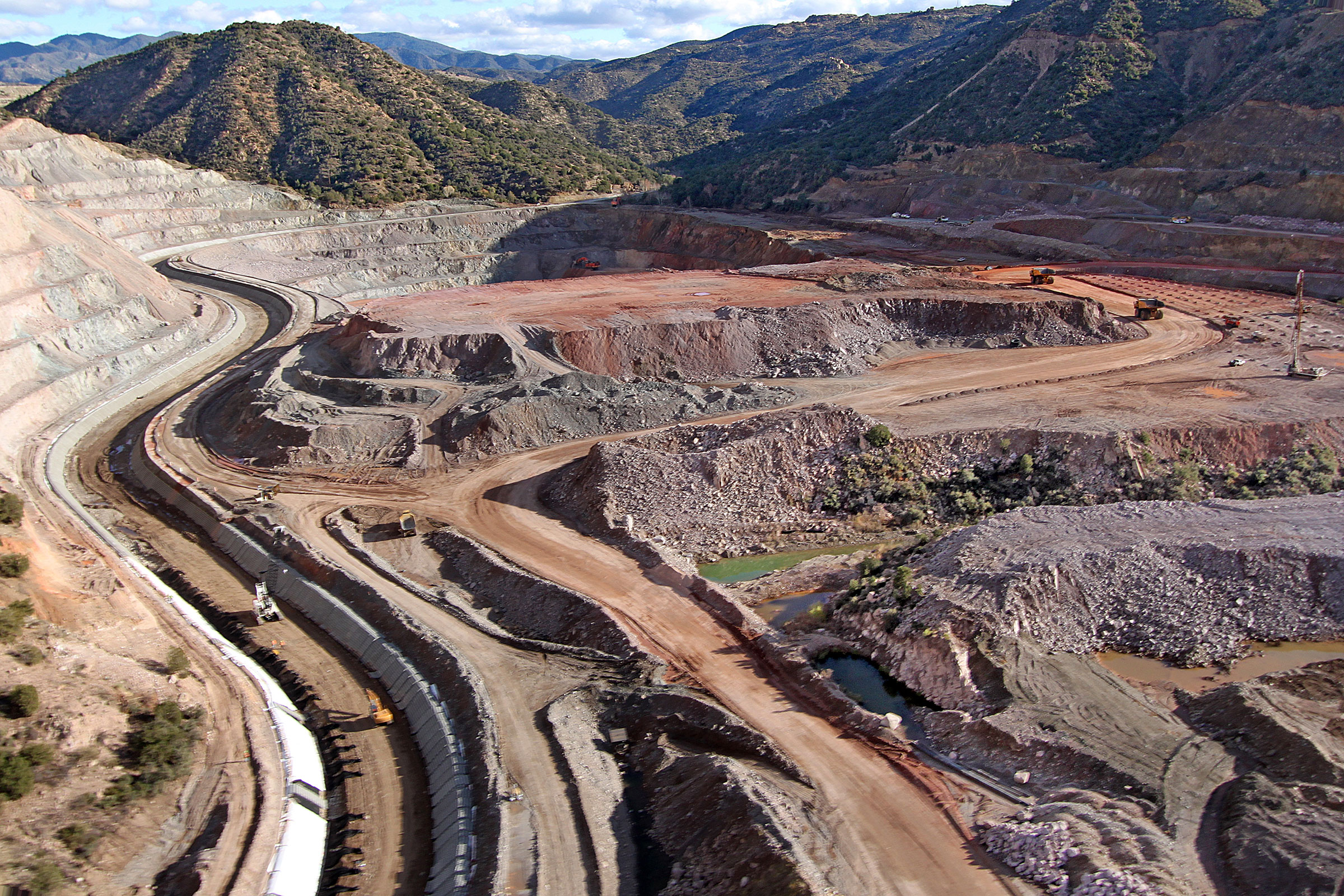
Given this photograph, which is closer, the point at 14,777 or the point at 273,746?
the point at 14,777

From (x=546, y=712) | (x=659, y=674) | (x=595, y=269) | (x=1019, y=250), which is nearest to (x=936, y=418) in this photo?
(x=659, y=674)

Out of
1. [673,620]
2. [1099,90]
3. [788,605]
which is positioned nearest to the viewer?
[673,620]

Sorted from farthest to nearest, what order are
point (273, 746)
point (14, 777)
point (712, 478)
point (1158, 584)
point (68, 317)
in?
point (68, 317) < point (712, 478) < point (1158, 584) < point (273, 746) < point (14, 777)

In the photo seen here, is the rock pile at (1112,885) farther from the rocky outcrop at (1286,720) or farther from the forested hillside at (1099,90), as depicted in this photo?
the forested hillside at (1099,90)

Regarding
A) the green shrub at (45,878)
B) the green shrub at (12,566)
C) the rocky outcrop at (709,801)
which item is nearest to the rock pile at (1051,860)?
the rocky outcrop at (709,801)

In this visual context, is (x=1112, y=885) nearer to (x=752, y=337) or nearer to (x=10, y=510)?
(x=10, y=510)

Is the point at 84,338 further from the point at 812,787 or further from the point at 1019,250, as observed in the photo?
the point at 1019,250

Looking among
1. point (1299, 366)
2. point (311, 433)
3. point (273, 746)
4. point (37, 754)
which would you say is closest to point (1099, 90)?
point (1299, 366)
